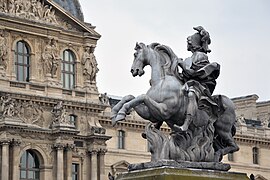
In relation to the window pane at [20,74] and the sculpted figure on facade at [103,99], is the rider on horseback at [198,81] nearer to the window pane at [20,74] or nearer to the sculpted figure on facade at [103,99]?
the window pane at [20,74]

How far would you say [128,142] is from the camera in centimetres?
6488

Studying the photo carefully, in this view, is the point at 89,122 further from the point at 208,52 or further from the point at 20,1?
the point at 208,52

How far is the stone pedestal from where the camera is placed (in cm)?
1019

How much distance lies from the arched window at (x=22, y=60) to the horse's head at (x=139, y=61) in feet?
152

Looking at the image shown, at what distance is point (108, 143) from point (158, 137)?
174 ft

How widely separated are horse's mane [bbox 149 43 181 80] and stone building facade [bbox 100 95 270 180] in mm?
37143

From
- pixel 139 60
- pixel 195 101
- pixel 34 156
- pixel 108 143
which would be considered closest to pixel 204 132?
pixel 195 101

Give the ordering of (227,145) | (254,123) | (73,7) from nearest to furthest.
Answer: (227,145) < (73,7) < (254,123)

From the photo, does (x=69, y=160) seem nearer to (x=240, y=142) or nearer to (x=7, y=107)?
(x=7, y=107)

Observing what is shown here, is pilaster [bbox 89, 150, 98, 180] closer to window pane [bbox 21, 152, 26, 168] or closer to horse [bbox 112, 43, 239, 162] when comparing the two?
window pane [bbox 21, 152, 26, 168]

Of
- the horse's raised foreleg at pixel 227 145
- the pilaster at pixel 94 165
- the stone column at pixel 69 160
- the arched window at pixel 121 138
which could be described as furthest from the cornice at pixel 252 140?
the horse's raised foreleg at pixel 227 145

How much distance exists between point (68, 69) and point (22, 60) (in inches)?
154

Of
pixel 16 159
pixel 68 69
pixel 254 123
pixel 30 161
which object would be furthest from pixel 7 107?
pixel 254 123

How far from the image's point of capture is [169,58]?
1130 cm
